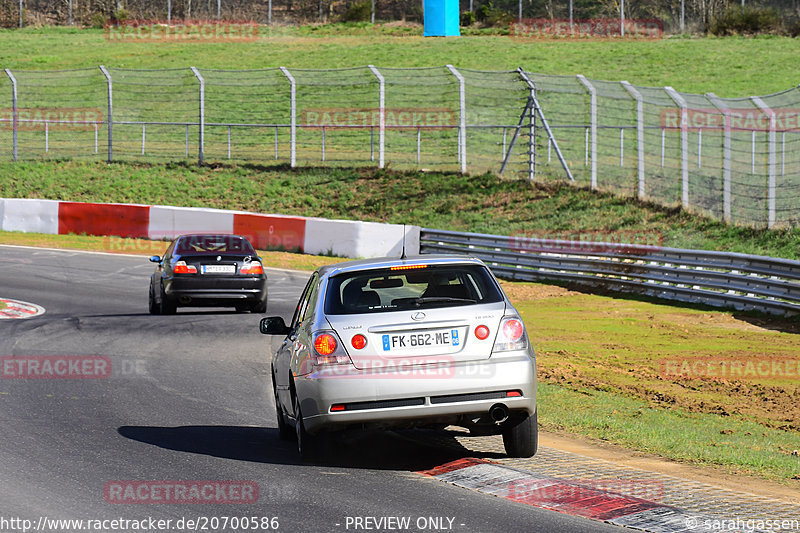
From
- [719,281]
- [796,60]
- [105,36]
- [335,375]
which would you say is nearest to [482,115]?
[796,60]

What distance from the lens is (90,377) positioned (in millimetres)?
12164

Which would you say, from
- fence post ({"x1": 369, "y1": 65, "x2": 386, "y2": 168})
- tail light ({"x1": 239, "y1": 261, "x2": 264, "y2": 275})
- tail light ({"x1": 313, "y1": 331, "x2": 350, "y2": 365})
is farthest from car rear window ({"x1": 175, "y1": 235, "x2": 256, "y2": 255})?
fence post ({"x1": 369, "y1": 65, "x2": 386, "y2": 168})

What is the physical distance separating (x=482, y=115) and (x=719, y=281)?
1134 inches

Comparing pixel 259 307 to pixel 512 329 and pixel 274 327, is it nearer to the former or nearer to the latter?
pixel 274 327

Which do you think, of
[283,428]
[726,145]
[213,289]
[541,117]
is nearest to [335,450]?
[283,428]

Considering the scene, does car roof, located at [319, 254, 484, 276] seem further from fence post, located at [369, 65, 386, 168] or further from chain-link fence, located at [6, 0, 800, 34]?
chain-link fence, located at [6, 0, 800, 34]

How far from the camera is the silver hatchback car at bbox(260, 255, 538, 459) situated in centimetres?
742

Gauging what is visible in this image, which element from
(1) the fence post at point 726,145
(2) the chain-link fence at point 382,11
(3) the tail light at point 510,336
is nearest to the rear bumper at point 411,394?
(3) the tail light at point 510,336

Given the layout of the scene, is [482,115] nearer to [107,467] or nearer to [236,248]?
[236,248]

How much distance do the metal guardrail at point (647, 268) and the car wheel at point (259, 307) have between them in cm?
691

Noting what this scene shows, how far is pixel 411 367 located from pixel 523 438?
1.10m

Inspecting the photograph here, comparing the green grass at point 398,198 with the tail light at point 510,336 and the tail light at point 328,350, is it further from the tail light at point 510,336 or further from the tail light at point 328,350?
the tail light at point 328,350

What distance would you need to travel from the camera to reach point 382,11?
7875cm

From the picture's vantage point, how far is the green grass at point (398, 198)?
81.8 ft
